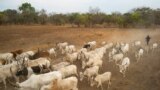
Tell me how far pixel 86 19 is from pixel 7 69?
24702 millimetres

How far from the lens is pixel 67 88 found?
10.9m

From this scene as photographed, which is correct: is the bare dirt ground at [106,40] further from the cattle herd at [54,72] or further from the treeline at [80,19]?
the treeline at [80,19]

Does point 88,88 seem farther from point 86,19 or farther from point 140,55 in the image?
point 86,19

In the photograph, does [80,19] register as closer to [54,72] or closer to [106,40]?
[106,40]

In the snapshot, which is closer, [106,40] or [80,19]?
[106,40]

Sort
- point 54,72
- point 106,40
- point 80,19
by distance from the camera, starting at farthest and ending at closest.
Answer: point 80,19 → point 106,40 → point 54,72

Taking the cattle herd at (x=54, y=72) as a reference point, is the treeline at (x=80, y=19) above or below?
above

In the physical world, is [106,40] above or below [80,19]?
below

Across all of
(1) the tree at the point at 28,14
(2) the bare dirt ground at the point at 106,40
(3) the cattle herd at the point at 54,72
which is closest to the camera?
(3) the cattle herd at the point at 54,72

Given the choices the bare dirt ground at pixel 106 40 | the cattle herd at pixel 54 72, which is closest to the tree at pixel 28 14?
the bare dirt ground at pixel 106 40

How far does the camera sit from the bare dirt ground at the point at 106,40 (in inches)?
523

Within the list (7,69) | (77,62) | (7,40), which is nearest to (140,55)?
(77,62)

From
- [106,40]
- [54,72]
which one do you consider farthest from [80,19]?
[54,72]

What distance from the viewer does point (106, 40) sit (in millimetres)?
27156
